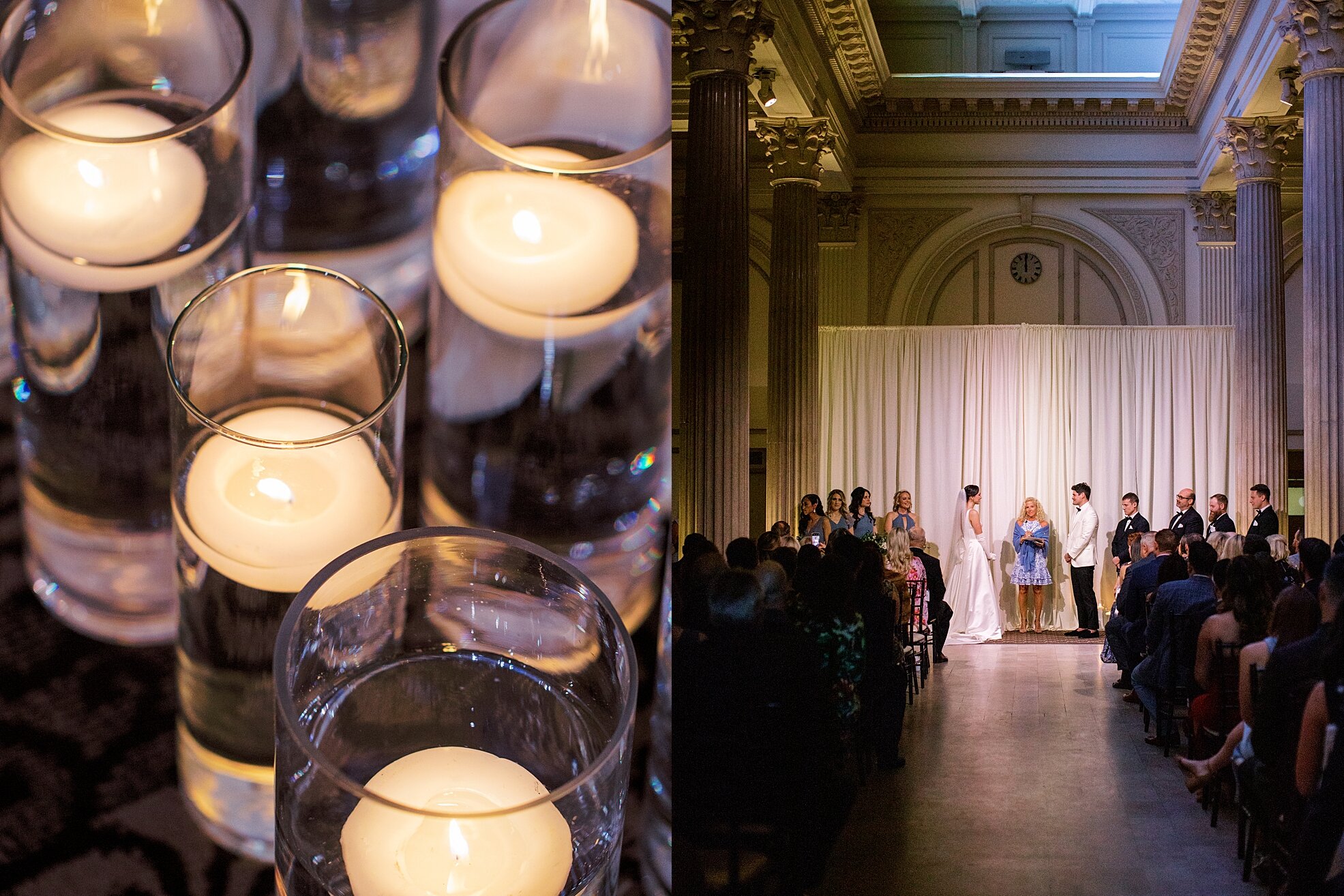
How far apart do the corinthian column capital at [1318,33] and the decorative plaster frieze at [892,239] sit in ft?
22.0

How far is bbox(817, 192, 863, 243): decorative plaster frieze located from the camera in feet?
53.9

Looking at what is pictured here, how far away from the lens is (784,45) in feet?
38.3

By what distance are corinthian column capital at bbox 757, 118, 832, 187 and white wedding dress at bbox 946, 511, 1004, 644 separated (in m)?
4.21

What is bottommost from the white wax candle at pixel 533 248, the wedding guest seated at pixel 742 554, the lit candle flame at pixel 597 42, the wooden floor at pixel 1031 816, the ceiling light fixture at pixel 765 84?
the wooden floor at pixel 1031 816

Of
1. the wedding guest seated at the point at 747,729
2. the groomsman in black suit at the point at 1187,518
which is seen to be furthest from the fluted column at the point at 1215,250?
the wedding guest seated at the point at 747,729

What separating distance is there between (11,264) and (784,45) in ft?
36.9

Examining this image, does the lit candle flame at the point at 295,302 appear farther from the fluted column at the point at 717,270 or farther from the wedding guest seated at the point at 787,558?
the fluted column at the point at 717,270

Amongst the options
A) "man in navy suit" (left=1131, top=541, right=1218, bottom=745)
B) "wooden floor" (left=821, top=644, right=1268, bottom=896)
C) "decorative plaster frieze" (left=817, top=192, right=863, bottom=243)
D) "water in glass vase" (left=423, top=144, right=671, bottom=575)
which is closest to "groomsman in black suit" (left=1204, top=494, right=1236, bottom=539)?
"wooden floor" (left=821, top=644, right=1268, bottom=896)

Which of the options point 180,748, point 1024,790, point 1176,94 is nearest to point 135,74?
point 180,748

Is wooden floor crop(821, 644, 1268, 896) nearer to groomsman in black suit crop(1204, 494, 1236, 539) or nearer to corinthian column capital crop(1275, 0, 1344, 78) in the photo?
groomsman in black suit crop(1204, 494, 1236, 539)

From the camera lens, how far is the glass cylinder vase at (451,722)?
0.73 metres

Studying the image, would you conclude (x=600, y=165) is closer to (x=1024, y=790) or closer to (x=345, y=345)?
(x=345, y=345)

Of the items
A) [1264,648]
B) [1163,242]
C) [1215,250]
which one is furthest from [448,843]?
[1163,242]

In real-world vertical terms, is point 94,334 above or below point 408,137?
below
